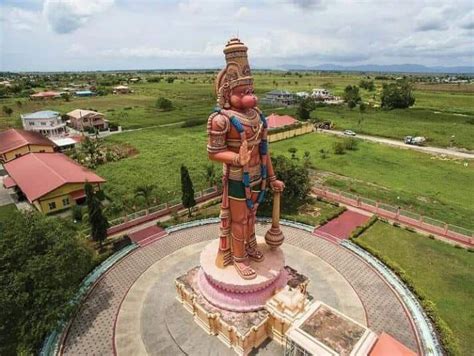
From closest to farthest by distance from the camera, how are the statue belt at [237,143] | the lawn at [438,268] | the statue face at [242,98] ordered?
the statue face at [242,98] < the statue belt at [237,143] < the lawn at [438,268]

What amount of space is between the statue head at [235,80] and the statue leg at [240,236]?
182 inches

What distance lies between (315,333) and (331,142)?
152 ft

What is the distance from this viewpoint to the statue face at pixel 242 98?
14.5 m

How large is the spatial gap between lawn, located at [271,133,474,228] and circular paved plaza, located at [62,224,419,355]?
1325 cm

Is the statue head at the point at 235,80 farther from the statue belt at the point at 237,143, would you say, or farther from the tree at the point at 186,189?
the tree at the point at 186,189

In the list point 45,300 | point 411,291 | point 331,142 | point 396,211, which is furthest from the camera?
point 331,142

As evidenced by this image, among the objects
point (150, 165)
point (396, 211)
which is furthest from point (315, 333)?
point (150, 165)

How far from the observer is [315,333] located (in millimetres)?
12906

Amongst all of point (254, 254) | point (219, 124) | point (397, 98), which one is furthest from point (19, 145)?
point (397, 98)

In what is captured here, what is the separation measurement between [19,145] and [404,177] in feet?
163

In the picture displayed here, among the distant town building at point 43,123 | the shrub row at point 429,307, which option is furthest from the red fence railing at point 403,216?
the distant town building at point 43,123

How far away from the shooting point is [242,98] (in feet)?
48.0

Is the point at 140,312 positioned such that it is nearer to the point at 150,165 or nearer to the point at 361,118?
the point at 150,165

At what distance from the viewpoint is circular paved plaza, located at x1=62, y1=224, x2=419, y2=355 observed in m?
15.6
